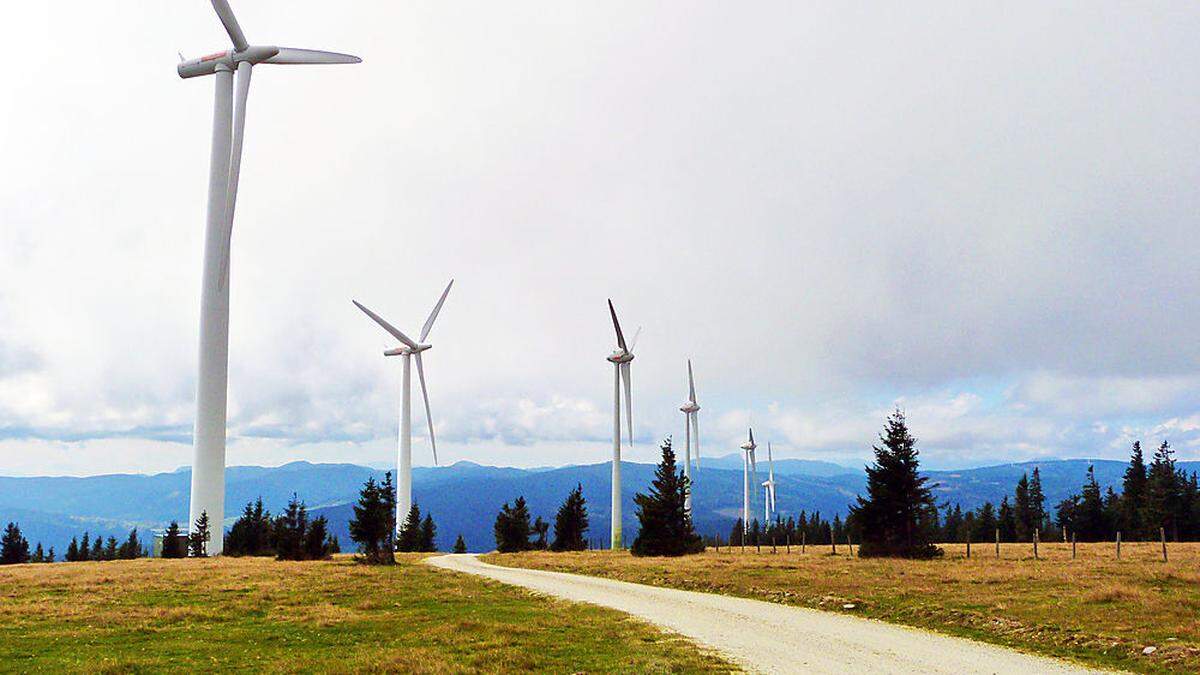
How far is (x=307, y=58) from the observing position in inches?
3142

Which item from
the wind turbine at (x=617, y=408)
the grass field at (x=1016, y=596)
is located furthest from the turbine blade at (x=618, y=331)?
the grass field at (x=1016, y=596)

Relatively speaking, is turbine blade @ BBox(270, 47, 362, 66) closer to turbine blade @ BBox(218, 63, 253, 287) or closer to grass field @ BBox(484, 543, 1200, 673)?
turbine blade @ BBox(218, 63, 253, 287)

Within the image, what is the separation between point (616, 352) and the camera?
131625mm

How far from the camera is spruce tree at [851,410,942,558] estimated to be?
202 ft

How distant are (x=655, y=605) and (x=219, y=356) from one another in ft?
169

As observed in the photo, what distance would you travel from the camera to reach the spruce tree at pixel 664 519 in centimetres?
7344

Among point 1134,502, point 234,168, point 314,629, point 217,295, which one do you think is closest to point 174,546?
point 217,295

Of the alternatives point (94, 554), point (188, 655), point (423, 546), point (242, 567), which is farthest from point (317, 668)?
point (94, 554)

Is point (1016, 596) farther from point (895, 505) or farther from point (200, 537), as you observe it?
point (200, 537)

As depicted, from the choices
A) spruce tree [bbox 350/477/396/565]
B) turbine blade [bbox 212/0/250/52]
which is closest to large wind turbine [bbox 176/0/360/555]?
turbine blade [bbox 212/0/250/52]

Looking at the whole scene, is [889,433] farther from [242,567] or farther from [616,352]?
[616,352]

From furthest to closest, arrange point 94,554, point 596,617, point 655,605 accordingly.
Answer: point 94,554
point 655,605
point 596,617

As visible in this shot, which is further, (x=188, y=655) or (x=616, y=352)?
(x=616, y=352)

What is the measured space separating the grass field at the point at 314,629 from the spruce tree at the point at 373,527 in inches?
663
